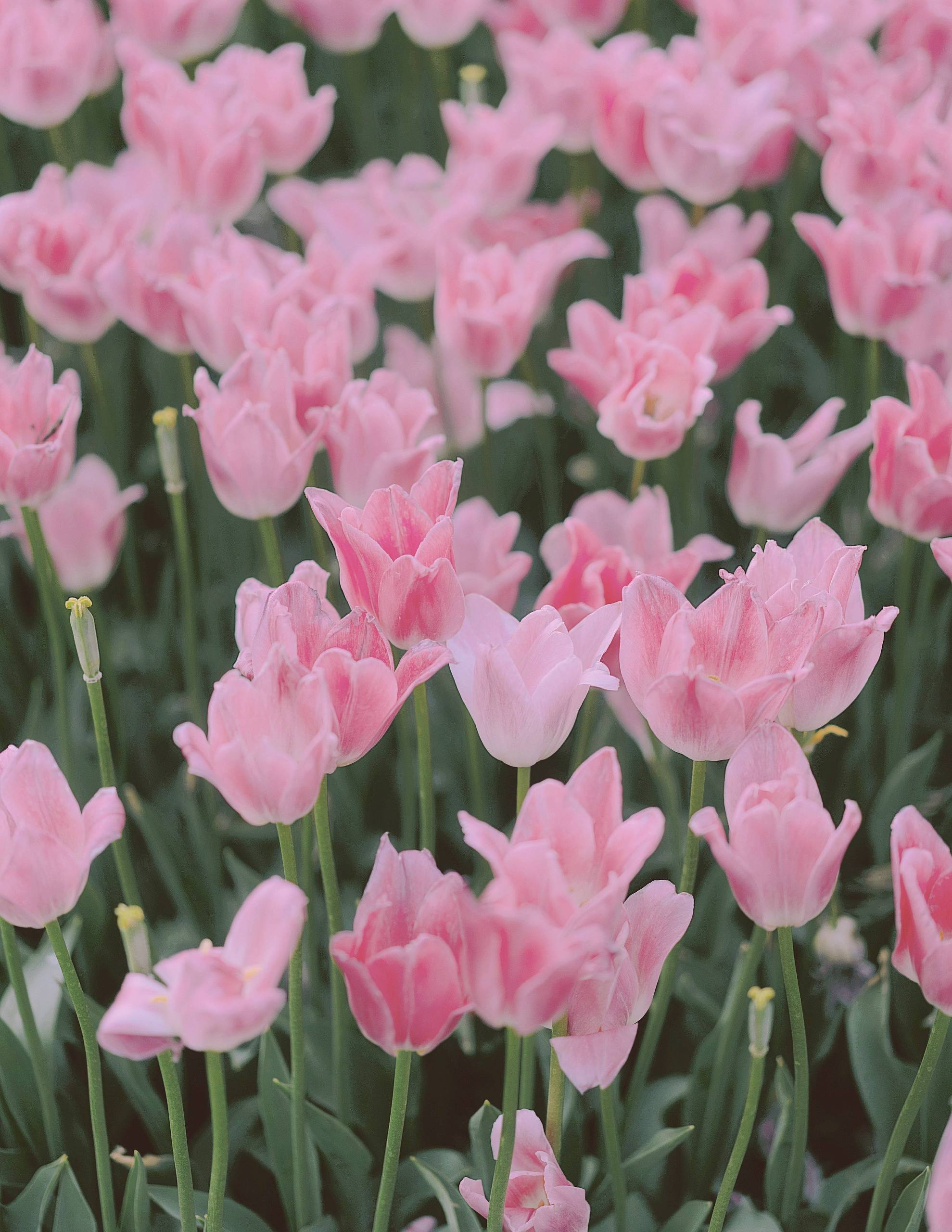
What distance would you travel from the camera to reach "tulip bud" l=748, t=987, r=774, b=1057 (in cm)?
64

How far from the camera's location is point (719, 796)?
1167 mm

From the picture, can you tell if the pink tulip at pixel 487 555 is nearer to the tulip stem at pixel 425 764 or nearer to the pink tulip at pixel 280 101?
the tulip stem at pixel 425 764

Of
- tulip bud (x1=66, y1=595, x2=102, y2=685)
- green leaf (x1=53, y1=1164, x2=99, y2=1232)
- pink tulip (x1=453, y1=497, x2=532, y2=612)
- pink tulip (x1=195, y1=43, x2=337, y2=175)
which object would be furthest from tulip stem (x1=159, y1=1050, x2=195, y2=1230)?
pink tulip (x1=195, y1=43, x2=337, y2=175)

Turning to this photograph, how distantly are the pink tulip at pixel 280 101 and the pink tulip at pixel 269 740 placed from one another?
896 mm

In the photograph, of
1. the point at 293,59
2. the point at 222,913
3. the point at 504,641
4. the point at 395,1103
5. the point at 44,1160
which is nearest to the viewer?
the point at 395,1103

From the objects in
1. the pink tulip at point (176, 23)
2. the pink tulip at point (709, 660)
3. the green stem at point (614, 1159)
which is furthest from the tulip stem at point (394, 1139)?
the pink tulip at point (176, 23)

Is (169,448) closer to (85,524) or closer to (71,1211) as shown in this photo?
(85,524)

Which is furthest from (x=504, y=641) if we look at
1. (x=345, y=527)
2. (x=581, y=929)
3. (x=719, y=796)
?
(x=719, y=796)

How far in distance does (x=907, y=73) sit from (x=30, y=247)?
993 millimetres

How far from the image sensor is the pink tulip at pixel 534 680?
691 millimetres

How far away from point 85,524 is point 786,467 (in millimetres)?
630

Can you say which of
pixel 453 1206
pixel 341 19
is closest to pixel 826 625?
pixel 453 1206

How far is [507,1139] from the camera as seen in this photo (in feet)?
2.03

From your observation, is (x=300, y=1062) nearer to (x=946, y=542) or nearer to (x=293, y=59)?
(x=946, y=542)
